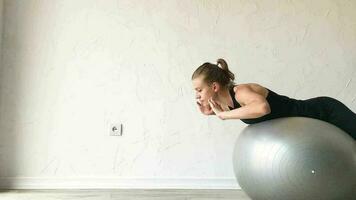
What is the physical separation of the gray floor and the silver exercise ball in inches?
22.6

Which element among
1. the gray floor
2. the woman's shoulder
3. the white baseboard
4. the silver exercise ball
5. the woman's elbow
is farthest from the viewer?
the white baseboard

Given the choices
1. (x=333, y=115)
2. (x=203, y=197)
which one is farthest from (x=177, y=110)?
(x=333, y=115)

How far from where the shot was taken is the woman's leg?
1.77 metres

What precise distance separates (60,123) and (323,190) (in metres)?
1.64

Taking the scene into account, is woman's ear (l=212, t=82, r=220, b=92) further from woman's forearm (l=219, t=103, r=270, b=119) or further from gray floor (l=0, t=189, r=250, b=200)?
gray floor (l=0, t=189, r=250, b=200)

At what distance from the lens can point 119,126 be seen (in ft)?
7.96

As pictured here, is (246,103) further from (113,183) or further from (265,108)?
(113,183)

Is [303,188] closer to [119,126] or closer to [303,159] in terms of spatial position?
[303,159]

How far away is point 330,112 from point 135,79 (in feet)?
4.01

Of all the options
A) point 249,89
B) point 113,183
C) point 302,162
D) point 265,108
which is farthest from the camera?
point 113,183

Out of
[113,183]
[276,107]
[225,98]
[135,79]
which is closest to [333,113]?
[276,107]

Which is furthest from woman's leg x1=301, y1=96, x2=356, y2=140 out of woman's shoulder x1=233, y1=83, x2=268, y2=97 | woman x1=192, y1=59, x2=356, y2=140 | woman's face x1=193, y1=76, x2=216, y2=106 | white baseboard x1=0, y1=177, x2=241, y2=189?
white baseboard x1=0, y1=177, x2=241, y2=189

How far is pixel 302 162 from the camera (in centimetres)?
155

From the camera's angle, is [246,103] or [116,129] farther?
[116,129]
